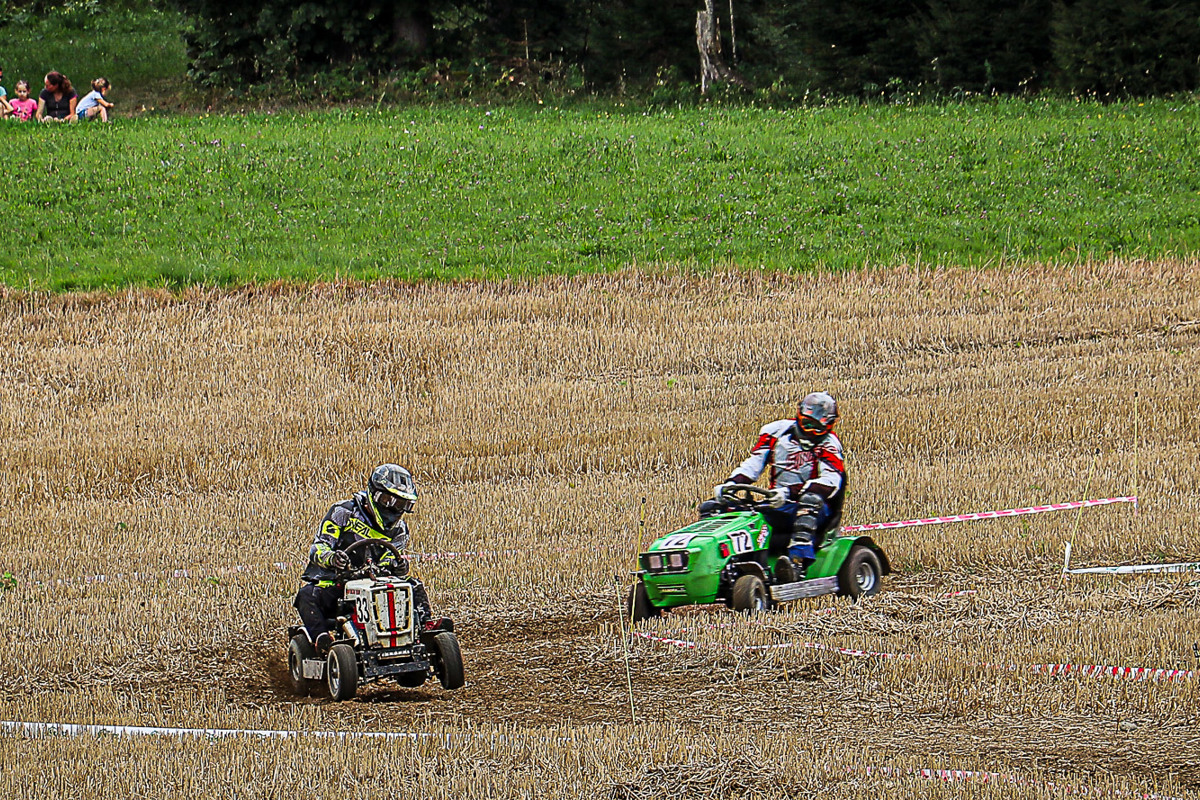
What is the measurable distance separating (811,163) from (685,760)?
76.1ft

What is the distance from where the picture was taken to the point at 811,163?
28.8m

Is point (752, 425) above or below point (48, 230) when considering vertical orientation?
below

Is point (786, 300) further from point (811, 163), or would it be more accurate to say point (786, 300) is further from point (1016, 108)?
point (1016, 108)

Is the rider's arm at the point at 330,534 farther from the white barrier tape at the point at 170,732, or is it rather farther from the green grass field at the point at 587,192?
the green grass field at the point at 587,192

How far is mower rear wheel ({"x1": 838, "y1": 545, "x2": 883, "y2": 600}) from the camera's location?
10625mm

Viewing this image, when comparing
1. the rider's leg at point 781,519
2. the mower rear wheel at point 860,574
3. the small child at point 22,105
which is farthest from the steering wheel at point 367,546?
the small child at point 22,105

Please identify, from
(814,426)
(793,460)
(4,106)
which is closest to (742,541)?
(793,460)

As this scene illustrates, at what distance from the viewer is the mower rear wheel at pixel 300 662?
29.7ft

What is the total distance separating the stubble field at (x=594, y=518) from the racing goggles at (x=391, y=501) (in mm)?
1178

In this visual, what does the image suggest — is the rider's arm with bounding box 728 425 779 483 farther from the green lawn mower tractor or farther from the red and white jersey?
the green lawn mower tractor

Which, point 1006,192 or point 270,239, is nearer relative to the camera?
point 270,239

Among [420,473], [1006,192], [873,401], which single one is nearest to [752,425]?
[873,401]

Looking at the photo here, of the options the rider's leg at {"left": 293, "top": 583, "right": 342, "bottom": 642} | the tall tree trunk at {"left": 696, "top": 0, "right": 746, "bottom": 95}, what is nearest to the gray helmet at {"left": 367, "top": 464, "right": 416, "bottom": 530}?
the rider's leg at {"left": 293, "top": 583, "right": 342, "bottom": 642}

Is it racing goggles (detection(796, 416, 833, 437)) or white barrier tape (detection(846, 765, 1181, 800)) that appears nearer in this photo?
white barrier tape (detection(846, 765, 1181, 800))
